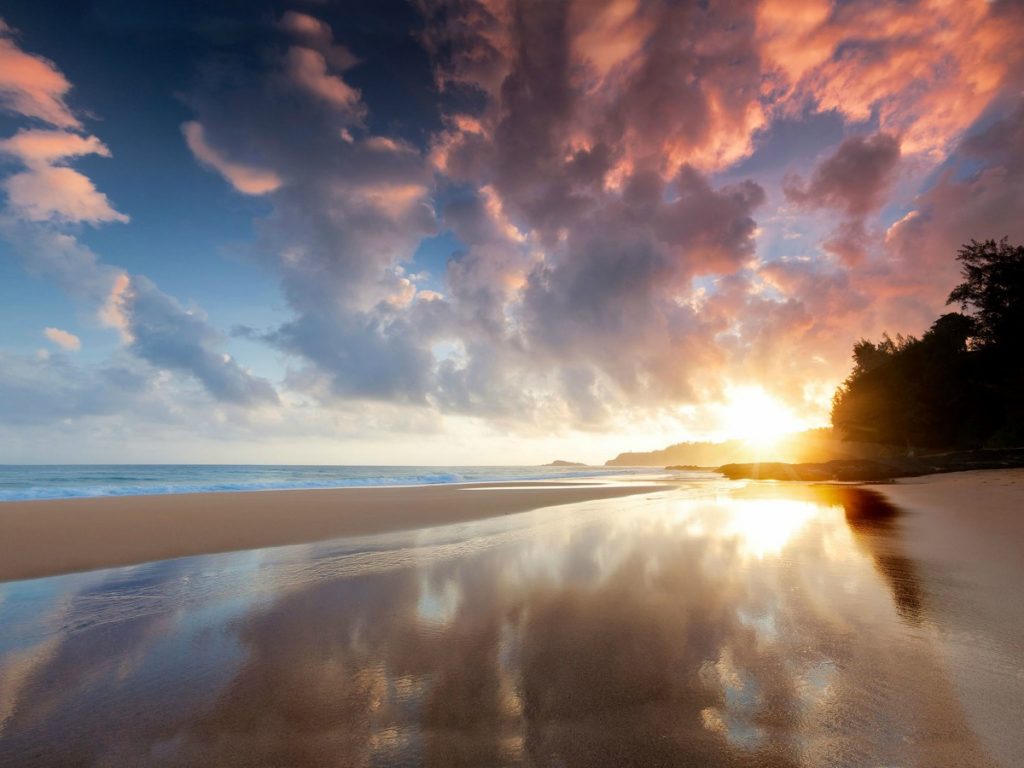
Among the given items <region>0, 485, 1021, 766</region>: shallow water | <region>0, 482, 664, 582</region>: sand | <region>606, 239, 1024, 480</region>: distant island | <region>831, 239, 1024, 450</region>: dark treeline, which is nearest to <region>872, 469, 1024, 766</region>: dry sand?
<region>0, 485, 1021, 766</region>: shallow water

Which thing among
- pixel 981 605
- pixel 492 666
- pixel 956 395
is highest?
pixel 956 395

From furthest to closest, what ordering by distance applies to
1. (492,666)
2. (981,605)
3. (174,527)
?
(174,527) < (981,605) < (492,666)

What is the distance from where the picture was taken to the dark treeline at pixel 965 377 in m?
37.8

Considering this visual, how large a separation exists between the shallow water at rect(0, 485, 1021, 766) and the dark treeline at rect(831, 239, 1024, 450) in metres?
46.7

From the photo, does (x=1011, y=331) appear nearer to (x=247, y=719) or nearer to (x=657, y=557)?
(x=657, y=557)

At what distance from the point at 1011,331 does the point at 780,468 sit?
2113cm

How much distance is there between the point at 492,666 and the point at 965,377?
58494mm

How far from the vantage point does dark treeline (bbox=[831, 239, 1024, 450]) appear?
3784cm

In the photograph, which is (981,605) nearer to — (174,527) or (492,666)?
(492,666)

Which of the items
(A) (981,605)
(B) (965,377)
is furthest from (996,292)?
(A) (981,605)

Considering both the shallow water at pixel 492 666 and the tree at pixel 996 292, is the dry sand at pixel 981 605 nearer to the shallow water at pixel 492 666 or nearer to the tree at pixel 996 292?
the shallow water at pixel 492 666

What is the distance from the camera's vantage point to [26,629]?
5.17 meters

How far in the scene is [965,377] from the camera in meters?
42.9

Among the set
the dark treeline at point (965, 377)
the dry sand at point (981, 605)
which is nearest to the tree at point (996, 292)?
the dark treeline at point (965, 377)
